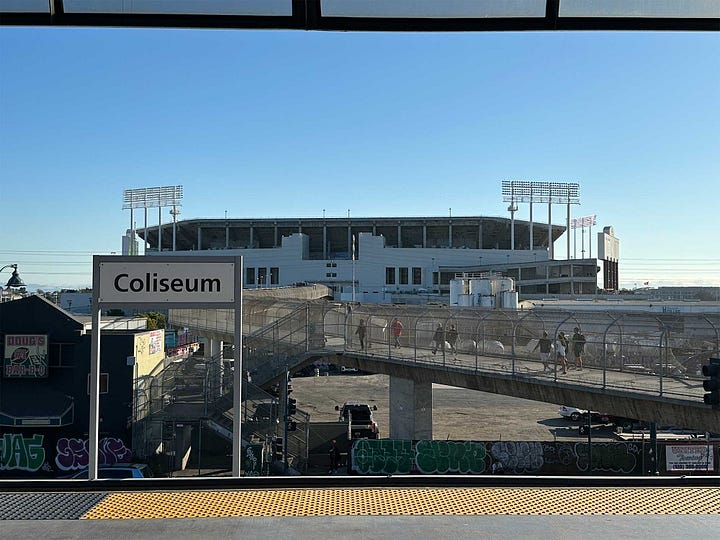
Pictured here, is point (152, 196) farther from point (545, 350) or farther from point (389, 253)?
point (545, 350)

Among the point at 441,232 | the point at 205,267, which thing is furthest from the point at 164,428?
the point at 441,232

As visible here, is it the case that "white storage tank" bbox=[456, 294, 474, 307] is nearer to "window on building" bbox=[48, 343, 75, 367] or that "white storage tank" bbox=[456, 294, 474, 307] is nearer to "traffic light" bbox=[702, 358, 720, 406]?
"window on building" bbox=[48, 343, 75, 367]

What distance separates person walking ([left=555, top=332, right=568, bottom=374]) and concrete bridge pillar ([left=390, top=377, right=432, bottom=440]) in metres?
7.50

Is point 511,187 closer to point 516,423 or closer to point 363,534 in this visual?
point 516,423

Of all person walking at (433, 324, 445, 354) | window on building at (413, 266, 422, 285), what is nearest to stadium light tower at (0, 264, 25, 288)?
person walking at (433, 324, 445, 354)

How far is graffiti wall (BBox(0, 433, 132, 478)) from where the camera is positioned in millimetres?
23281

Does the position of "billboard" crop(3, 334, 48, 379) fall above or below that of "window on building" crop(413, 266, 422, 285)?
below

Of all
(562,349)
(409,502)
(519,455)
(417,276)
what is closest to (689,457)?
(519,455)

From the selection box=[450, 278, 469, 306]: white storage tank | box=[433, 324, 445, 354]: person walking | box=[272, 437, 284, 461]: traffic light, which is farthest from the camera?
box=[450, 278, 469, 306]: white storage tank

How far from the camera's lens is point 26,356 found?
78.5ft

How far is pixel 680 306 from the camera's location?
47.2m

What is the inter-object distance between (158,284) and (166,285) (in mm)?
75

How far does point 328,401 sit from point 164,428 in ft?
69.2

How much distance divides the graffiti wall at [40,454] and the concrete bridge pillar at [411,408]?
10579 mm
